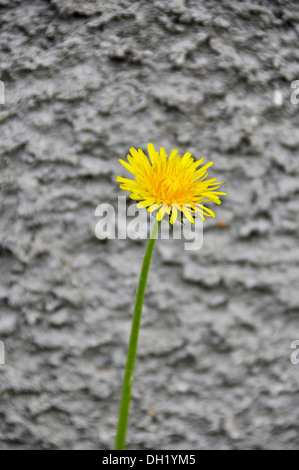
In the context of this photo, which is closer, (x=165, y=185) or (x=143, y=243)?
(x=165, y=185)

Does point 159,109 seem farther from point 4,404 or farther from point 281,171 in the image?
point 4,404

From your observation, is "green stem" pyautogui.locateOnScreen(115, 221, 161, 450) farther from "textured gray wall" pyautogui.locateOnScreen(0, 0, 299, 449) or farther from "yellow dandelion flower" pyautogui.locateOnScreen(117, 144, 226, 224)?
"textured gray wall" pyautogui.locateOnScreen(0, 0, 299, 449)

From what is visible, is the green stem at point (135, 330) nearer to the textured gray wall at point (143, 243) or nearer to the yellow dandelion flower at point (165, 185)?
the yellow dandelion flower at point (165, 185)

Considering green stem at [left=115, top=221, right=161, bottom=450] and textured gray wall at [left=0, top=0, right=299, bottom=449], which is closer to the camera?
green stem at [left=115, top=221, right=161, bottom=450]

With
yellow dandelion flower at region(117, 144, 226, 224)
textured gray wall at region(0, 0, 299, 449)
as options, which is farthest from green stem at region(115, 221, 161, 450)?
textured gray wall at region(0, 0, 299, 449)

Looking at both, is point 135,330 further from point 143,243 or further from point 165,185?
point 143,243

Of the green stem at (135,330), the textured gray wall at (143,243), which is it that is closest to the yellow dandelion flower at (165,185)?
the green stem at (135,330)

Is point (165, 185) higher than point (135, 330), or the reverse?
point (165, 185)

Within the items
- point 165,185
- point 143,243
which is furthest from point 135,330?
point 143,243

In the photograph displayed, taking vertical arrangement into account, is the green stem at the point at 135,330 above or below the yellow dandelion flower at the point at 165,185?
below
